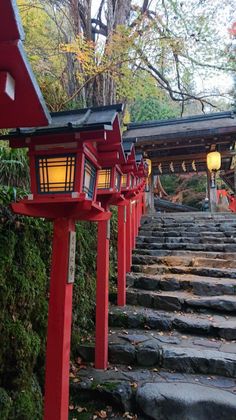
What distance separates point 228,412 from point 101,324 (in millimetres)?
1666

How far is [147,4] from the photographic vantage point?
1120cm

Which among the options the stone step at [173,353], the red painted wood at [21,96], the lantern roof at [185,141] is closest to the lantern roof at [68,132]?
the red painted wood at [21,96]

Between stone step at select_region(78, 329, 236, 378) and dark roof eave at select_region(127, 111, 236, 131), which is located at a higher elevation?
dark roof eave at select_region(127, 111, 236, 131)

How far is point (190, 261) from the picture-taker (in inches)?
276

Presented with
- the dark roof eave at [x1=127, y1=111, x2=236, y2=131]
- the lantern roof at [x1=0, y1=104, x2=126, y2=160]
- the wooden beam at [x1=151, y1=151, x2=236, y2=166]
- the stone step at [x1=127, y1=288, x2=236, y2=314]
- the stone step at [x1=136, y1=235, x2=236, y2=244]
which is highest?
the dark roof eave at [x1=127, y1=111, x2=236, y2=131]

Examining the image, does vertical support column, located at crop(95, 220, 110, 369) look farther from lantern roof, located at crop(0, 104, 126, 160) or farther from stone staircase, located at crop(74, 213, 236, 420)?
lantern roof, located at crop(0, 104, 126, 160)

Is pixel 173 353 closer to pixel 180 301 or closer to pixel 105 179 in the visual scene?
pixel 180 301

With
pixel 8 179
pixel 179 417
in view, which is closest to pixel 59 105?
pixel 8 179

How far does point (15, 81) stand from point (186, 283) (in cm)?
532

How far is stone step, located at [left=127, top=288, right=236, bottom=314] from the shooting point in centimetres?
→ 511

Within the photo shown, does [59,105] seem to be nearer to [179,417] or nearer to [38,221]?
[38,221]

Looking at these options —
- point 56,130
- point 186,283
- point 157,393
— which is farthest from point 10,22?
point 186,283

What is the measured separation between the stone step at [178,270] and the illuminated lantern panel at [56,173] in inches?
194

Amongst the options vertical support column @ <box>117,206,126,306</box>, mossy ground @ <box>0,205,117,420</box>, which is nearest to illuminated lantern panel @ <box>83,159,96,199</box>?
mossy ground @ <box>0,205,117,420</box>
